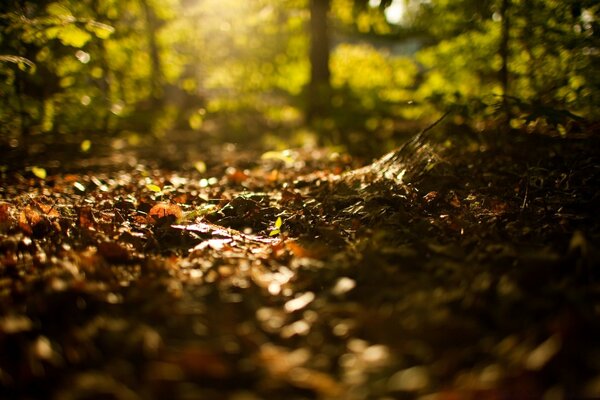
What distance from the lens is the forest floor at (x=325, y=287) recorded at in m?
1.36

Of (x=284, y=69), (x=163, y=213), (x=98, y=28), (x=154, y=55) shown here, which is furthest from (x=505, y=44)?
(x=154, y=55)

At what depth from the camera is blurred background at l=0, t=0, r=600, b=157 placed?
11.5 ft

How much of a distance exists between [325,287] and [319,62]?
22.5ft

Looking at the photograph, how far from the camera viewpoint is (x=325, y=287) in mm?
1994

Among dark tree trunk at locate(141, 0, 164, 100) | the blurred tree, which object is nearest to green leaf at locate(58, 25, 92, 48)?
the blurred tree

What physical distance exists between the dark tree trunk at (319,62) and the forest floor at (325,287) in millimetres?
4358

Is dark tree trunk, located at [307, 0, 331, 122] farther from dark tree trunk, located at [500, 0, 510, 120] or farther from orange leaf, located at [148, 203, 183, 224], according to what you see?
orange leaf, located at [148, 203, 183, 224]

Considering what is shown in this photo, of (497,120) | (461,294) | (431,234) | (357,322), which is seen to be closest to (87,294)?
(357,322)

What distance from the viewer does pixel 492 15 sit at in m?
4.16

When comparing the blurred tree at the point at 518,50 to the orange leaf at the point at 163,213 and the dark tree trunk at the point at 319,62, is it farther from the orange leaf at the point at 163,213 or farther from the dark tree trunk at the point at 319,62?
the orange leaf at the point at 163,213

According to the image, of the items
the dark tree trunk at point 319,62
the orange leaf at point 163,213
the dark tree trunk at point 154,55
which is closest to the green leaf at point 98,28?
the orange leaf at point 163,213

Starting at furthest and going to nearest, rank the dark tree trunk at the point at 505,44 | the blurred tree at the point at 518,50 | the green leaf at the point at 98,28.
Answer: the dark tree trunk at the point at 505,44
the green leaf at the point at 98,28
the blurred tree at the point at 518,50

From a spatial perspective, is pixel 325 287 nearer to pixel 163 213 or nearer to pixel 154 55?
pixel 163 213

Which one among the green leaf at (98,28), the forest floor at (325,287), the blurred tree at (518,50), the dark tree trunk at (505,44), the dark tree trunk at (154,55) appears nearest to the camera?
the forest floor at (325,287)
